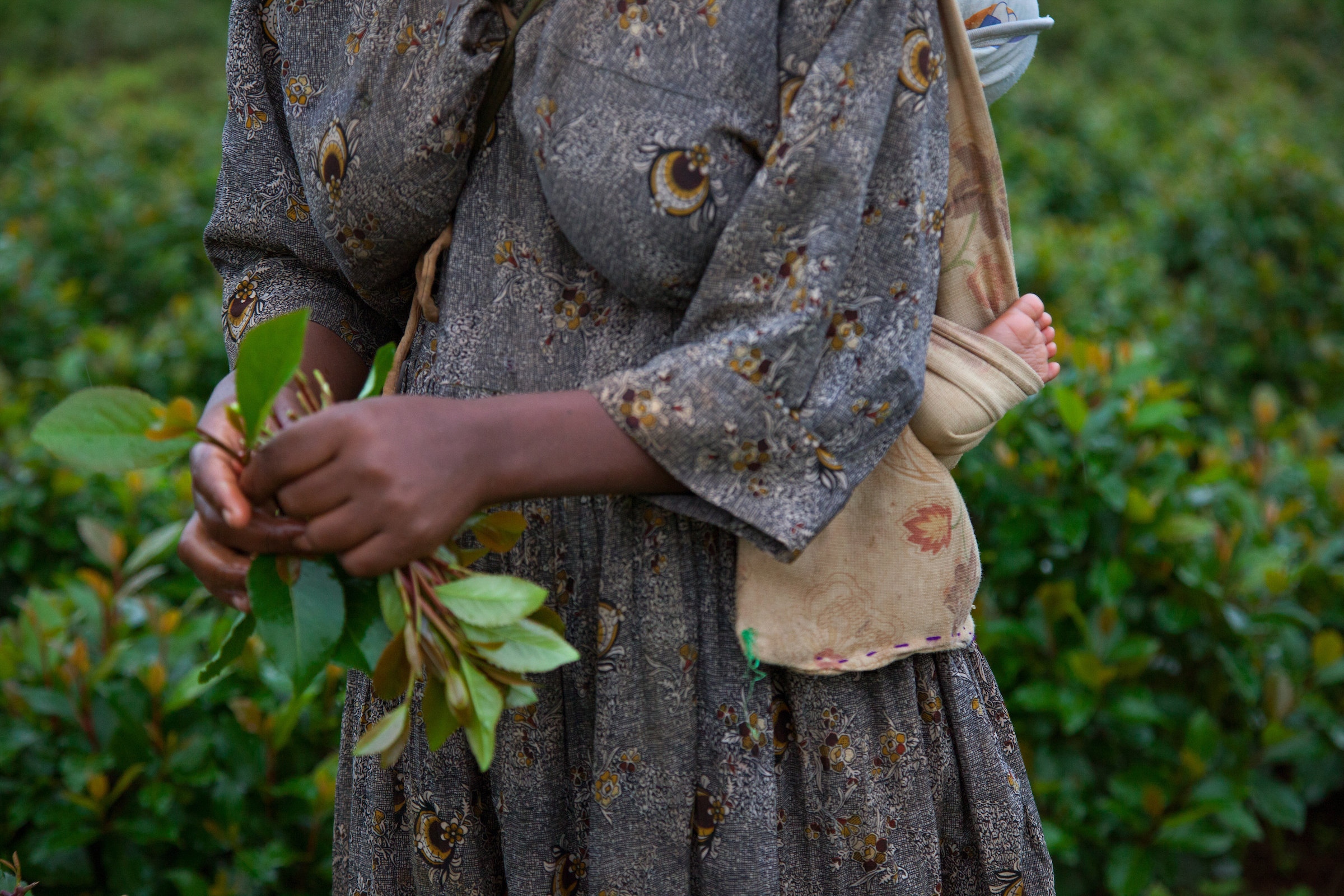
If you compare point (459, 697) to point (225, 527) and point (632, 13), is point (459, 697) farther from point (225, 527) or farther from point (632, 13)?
point (632, 13)

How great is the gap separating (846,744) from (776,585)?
180mm

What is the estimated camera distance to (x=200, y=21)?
14188 millimetres

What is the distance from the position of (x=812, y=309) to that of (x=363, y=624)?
467 mm

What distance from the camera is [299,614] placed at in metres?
0.87

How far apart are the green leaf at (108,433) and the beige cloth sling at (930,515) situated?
53cm

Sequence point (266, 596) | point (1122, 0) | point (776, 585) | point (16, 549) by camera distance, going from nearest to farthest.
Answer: point (266, 596) < point (776, 585) < point (16, 549) < point (1122, 0)

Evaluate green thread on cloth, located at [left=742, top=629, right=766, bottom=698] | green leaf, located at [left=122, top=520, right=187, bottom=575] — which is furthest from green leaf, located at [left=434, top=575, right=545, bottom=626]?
green leaf, located at [left=122, top=520, right=187, bottom=575]

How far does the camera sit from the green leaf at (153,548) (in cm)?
215

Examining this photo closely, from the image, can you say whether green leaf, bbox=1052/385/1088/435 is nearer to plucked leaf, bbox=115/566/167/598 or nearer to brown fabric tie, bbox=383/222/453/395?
brown fabric tie, bbox=383/222/453/395

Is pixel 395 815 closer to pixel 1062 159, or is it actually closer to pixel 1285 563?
pixel 1285 563

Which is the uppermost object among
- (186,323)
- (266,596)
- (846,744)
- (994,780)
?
(266,596)

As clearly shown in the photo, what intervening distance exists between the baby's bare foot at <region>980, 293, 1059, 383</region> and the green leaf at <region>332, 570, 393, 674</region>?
2.13ft

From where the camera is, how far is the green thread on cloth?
3.40 ft

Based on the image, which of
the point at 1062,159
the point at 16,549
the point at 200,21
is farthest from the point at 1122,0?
the point at 16,549
